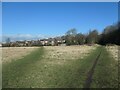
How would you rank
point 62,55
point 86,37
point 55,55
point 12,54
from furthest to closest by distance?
point 86,37 → point 12,54 → point 62,55 → point 55,55

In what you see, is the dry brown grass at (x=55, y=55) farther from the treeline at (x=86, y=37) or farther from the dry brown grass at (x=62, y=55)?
the treeline at (x=86, y=37)

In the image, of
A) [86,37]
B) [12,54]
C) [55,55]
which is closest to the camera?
[55,55]

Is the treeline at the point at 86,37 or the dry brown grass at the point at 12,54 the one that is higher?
the treeline at the point at 86,37

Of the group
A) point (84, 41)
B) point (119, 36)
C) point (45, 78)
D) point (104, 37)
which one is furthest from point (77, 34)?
point (45, 78)

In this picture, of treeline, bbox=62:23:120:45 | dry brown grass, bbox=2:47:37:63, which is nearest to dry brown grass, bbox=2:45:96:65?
dry brown grass, bbox=2:47:37:63

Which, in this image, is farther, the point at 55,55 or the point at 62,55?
the point at 62,55

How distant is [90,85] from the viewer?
57.5 feet

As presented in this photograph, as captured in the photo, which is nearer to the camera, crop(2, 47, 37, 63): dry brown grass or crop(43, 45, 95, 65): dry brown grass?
crop(43, 45, 95, 65): dry brown grass

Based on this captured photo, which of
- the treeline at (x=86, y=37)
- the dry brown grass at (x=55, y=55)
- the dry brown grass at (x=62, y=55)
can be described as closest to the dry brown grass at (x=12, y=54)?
the dry brown grass at (x=55, y=55)

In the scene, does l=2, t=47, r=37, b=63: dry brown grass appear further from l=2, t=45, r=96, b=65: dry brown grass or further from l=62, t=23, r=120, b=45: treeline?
l=62, t=23, r=120, b=45: treeline

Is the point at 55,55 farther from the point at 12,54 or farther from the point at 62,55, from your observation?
the point at 12,54

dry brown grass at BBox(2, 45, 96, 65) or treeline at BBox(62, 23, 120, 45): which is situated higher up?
treeline at BBox(62, 23, 120, 45)

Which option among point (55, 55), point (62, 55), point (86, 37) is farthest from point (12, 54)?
point (86, 37)

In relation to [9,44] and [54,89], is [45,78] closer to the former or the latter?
[54,89]
